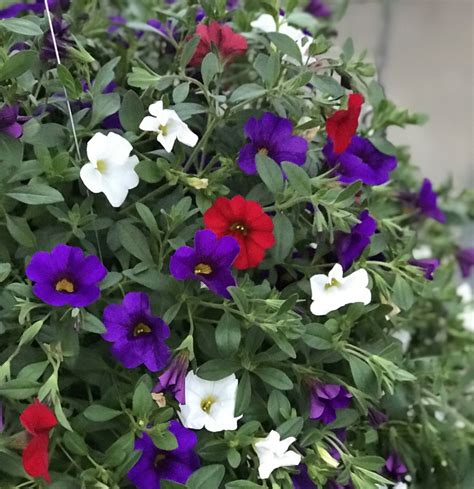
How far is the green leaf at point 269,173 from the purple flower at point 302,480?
0.75ft

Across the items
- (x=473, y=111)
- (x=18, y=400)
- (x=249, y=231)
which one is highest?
(x=249, y=231)

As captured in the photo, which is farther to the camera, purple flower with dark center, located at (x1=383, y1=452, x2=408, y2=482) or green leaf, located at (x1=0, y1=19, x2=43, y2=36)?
purple flower with dark center, located at (x1=383, y1=452, x2=408, y2=482)

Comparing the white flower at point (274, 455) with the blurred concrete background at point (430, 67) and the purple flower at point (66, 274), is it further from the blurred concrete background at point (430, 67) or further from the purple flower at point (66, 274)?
the blurred concrete background at point (430, 67)

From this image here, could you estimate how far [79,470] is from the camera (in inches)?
22.5

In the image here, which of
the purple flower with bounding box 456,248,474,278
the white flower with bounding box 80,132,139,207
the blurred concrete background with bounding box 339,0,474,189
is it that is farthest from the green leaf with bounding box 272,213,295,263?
the blurred concrete background with bounding box 339,0,474,189

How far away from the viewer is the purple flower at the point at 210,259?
1.81 feet

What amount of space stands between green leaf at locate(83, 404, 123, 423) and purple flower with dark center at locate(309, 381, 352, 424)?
0.52ft

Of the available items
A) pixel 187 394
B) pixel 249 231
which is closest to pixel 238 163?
pixel 249 231

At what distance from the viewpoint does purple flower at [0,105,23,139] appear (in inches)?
22.4

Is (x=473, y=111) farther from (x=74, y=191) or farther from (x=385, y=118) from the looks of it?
(x=74, y=191)

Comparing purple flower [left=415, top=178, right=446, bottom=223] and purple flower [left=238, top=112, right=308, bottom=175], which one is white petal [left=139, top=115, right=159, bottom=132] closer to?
purple flower [left=238, top=112, right=308, bottom=175]

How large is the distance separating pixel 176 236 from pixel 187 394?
129 millimetres

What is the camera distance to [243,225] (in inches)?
23.1

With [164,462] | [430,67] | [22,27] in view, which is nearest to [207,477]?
[164,462]
